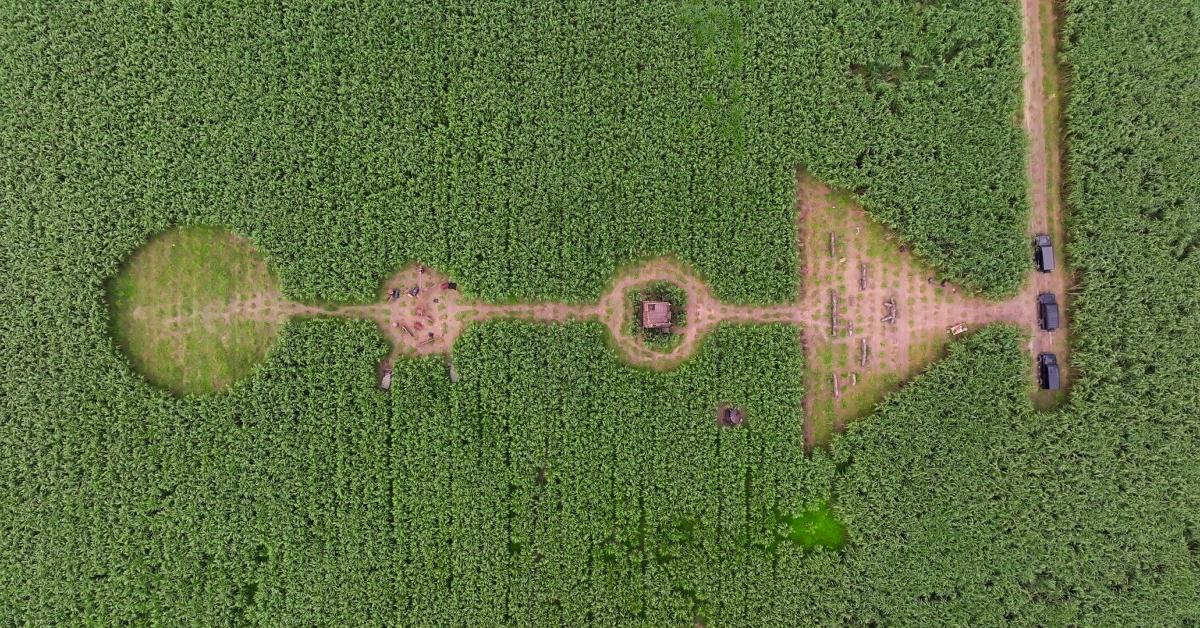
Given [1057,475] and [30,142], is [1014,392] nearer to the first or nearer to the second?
[1057,475]

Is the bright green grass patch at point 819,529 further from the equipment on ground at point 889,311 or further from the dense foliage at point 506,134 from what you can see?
the dense foliage at point 506,134

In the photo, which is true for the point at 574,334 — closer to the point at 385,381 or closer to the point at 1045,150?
the point at 385,381

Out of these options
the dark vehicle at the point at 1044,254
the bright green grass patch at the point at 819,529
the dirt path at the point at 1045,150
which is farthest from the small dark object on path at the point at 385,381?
the dark vehicle at the point at 1044,254

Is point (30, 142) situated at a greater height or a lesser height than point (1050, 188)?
greater

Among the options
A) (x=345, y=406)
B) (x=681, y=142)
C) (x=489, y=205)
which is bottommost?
(x=345, y=406)

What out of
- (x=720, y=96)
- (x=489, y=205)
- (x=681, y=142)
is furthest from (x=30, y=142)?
(x=720, y=96)

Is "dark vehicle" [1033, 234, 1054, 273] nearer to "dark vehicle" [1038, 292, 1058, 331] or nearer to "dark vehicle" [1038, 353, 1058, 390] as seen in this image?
"dark vehicle" [1038, 292, 1058, 331]

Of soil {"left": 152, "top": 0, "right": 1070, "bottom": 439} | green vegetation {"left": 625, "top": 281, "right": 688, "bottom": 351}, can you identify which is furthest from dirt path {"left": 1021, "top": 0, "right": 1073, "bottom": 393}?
green vegetation {"left": 625, "top": 281, "right": 688, "bottom": 351}
